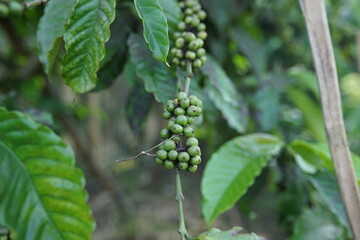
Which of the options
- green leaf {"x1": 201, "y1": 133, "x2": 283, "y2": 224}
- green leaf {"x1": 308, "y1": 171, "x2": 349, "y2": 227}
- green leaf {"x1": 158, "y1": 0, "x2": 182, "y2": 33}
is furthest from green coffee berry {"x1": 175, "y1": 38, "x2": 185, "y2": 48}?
Answer: green leaf {"x1": 308, "y1": 171, "x2": 349, "y2": 227}

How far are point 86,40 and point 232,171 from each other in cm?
45

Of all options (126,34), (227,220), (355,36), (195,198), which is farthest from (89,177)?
(126,34)

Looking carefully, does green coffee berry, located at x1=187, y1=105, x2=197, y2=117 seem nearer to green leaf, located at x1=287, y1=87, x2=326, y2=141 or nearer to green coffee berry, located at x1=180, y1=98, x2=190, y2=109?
green coffee berry, located at x1=180, y1=98, x2=190, y2=109

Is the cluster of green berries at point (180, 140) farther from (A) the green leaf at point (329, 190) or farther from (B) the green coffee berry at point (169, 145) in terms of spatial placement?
(A) the green leaf at point (329, 190)

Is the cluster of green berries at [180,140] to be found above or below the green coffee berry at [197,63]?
below

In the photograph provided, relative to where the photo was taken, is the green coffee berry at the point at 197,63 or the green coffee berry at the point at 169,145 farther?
the green coffee berry at the point at 197,63

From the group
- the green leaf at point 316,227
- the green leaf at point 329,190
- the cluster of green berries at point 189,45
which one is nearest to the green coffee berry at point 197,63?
the cluster of green berries at point 189,45

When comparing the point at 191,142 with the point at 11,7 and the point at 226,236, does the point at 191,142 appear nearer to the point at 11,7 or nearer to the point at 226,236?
the point at 226,236

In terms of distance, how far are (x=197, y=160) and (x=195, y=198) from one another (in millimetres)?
2410

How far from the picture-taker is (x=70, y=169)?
67cm

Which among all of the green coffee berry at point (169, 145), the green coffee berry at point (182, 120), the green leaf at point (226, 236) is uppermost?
the green coffee berry at point (182, 120)

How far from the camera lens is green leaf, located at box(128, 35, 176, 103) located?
0.73 metres

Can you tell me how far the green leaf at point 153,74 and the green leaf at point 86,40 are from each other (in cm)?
12

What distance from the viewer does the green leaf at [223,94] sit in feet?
2.74
